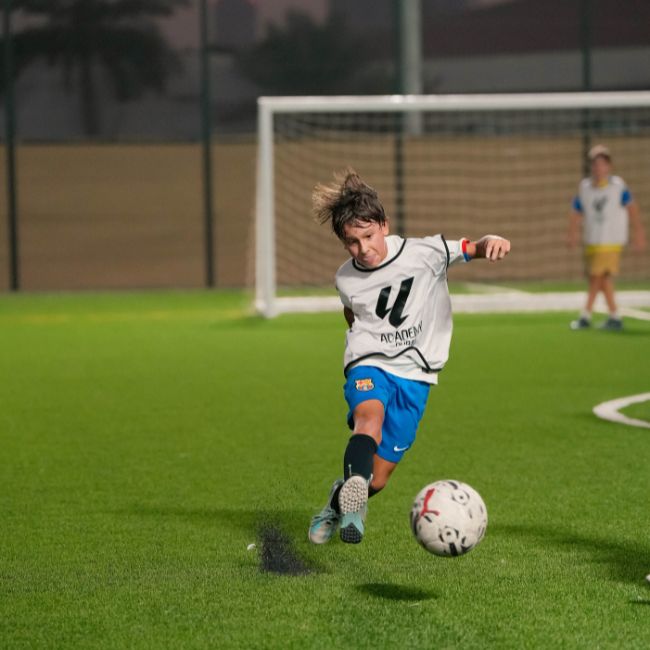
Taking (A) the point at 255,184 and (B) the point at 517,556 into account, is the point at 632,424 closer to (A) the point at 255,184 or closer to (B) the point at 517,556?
(B) the point at 517,556

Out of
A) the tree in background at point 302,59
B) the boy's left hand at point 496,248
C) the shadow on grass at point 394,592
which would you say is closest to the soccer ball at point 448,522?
the shadow on grass at point 394,592

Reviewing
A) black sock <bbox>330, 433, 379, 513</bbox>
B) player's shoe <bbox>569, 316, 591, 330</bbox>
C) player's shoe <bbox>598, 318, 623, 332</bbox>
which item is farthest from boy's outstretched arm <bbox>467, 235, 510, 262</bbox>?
player's shoe <bbox>569, 316, 591, 330</bbox>

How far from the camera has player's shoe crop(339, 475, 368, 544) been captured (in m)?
4.66

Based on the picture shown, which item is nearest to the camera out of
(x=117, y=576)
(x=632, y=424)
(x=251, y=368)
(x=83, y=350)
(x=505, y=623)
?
(x=505, y=623)

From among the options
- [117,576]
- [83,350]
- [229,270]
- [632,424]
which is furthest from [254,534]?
[229,270]

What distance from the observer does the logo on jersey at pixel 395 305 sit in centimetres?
535

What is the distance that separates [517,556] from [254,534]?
115cm

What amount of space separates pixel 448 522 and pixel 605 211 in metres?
10.6

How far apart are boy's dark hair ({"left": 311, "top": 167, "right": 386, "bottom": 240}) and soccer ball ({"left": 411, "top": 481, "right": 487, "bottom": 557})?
3.78ft

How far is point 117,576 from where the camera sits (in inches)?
196

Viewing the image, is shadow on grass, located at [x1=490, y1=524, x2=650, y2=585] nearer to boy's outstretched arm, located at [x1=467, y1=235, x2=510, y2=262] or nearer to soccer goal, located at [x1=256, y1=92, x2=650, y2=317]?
boy's outstretched arm, located at [x1=467, y1=235, x2=510, y2=262]

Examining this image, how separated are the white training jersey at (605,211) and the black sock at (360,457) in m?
10.2

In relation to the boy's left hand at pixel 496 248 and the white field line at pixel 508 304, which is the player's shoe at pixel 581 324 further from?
the boy's left hand at pixel 496 248

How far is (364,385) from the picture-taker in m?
5.25
